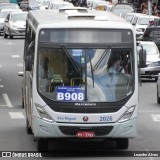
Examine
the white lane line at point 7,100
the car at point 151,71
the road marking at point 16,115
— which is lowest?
the car at point 151,71

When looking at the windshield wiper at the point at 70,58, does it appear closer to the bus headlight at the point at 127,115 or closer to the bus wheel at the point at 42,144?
the bus headlight at the point at 127,115

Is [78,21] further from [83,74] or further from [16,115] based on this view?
[16,115]

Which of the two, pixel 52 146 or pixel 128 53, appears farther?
pixel 52 146

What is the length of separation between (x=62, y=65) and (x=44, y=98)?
0.72 m

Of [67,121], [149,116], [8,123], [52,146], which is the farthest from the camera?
[149,116]

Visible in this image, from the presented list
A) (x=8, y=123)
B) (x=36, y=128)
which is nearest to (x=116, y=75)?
(x=36, y=128)

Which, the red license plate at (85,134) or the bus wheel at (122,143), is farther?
the bus wheel at (122,143)

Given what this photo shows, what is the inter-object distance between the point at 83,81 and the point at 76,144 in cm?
224

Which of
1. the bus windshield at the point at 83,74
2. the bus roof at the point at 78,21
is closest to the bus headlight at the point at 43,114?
the bus windshield at the point at 83,74

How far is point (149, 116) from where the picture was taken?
84.7 feet

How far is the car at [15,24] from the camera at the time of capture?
5700 centimetres

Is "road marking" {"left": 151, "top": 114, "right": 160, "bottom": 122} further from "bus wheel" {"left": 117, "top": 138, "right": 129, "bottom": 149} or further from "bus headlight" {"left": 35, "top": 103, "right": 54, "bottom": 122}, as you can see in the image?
"bus headlight" {"left": 35, "top": 103, "right": 54, "bottom": 122}

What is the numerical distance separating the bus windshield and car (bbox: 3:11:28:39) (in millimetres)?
39376

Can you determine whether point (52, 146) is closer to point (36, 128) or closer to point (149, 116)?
point (36, 128)
